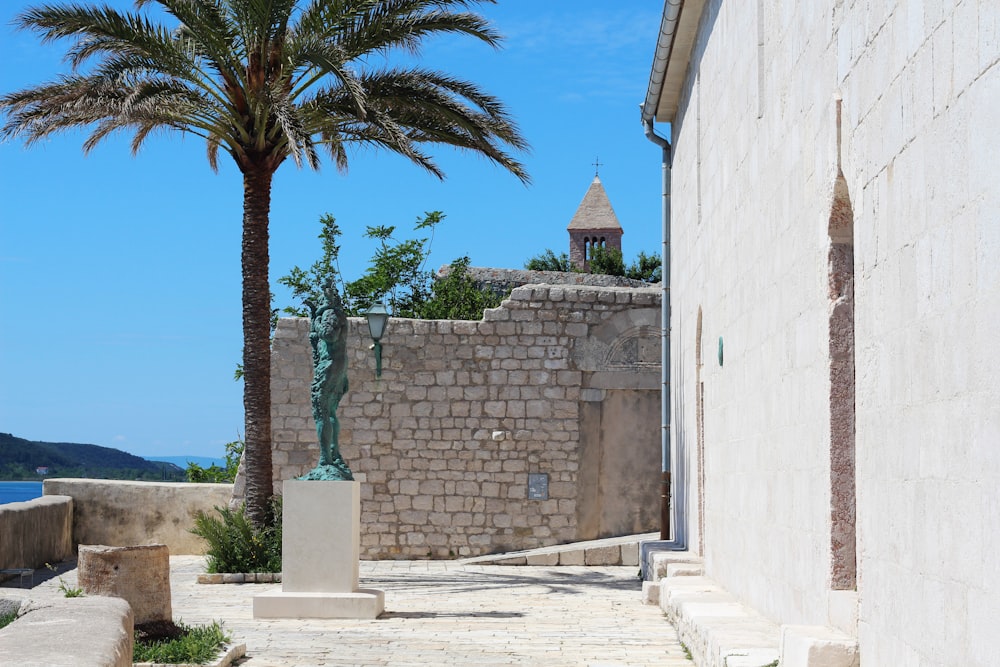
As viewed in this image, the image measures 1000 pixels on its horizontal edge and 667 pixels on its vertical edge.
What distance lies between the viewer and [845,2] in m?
5.02

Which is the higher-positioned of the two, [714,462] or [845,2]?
[845,2]

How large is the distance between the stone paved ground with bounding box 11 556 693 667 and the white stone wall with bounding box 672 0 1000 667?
1233 millimetres

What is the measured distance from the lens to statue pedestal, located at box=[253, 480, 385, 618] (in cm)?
1040

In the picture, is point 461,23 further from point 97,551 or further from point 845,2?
point 845,2


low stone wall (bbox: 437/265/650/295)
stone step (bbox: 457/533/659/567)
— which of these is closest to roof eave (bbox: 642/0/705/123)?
stone step (bbox: 457/533/659/567)

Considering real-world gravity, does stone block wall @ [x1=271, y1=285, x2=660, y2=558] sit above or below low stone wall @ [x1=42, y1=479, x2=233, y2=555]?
above

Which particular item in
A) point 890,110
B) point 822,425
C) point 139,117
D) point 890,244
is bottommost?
point 822,425

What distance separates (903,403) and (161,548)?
535 cm

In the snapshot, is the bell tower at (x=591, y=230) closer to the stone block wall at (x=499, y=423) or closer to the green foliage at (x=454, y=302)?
the green foliage at (x=454, y=302)

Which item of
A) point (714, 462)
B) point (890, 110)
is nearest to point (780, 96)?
point (890, 110)

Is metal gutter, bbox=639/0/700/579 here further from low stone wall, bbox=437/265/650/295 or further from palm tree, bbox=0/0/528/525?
low stone wall, bbox=437/265/650/295

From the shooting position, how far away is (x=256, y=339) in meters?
13.9

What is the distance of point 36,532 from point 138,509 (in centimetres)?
196

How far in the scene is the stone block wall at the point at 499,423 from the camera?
1608 cm
